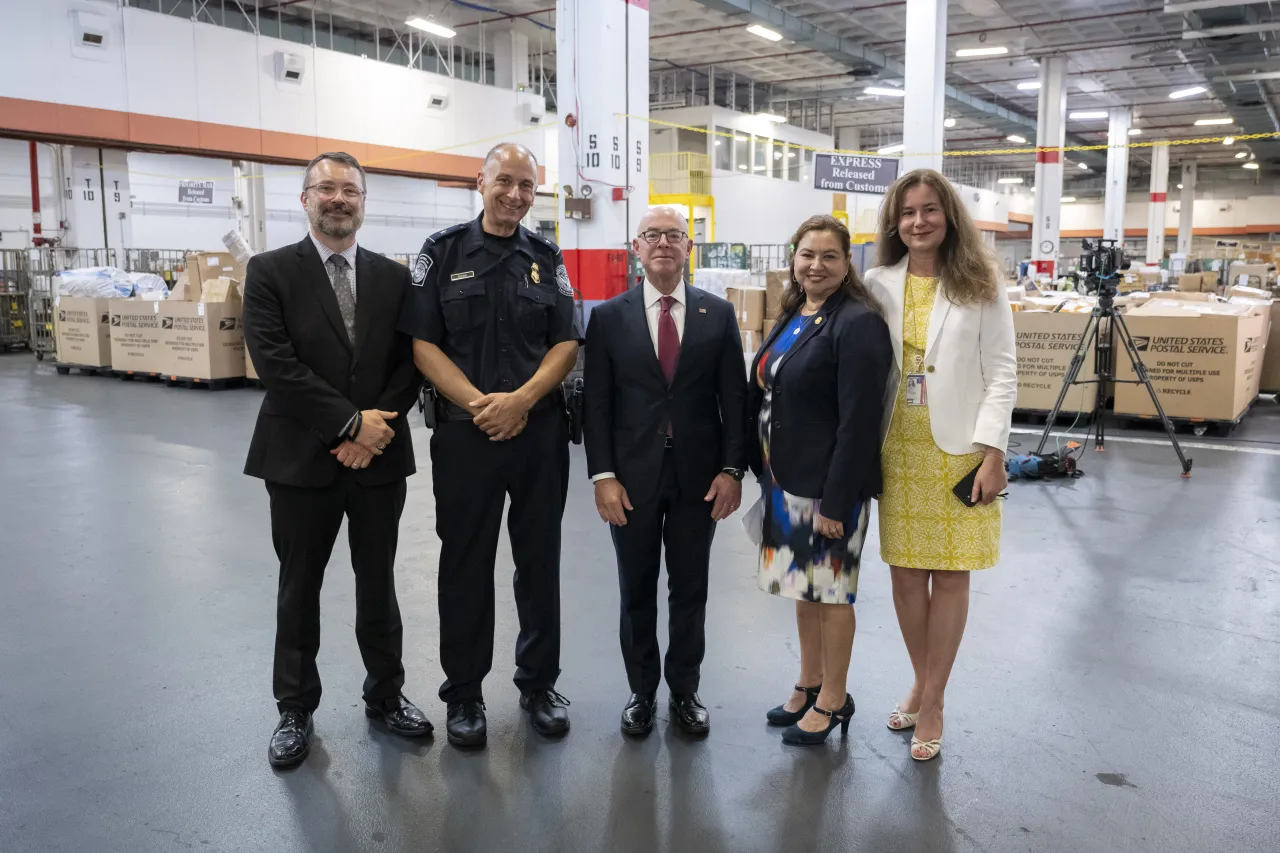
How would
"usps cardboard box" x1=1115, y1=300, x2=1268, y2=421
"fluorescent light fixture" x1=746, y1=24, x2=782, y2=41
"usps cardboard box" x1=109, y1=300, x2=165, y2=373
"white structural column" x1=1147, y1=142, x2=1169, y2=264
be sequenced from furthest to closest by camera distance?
"white structural column" x1=1147, y1=142, x2=1169, y2=264 → "fluorescent light fixture" x1=746, y1=24, x2=782, y2=41 → "usps cardboard box" x1=109, y1=300, x2=165, y2=373 → "usps cardboard box" x1=1115, y1=300, x2=1268, y2=421

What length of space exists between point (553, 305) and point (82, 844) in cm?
169

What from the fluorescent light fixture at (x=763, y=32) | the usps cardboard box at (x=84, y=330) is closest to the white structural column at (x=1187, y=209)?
the fluorescent light fixture at (x=763, y=32)

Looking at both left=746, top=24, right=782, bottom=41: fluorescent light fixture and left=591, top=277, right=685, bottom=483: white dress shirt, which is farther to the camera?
left=746, top=24, right=782, bottom=41: fluorescent light fixture

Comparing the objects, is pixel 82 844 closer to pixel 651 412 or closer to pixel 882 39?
pixel 651 412

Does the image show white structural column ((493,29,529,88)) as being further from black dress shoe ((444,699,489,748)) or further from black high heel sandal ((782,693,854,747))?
black high heel sandal ((782,693,854,747))

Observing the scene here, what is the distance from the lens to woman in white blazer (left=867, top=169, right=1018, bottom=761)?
232 centimetres

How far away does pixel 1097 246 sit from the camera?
247 inches

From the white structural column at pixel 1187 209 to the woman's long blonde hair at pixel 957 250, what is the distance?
111 ft

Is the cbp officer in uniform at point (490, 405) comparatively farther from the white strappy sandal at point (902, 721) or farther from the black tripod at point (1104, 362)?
the black tripod at point (1104, 362)

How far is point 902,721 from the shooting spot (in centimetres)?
263

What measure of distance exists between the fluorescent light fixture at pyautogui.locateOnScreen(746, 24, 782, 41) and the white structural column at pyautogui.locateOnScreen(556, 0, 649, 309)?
8030 millimetres

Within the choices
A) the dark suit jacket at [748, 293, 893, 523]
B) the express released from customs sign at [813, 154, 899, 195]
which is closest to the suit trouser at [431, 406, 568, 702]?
the dark suit jacket at [748, 293, 893, 523]

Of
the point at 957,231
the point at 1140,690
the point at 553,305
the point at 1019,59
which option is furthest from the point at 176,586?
the point at 1019,59

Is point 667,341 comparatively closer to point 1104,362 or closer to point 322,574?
point 322,574
